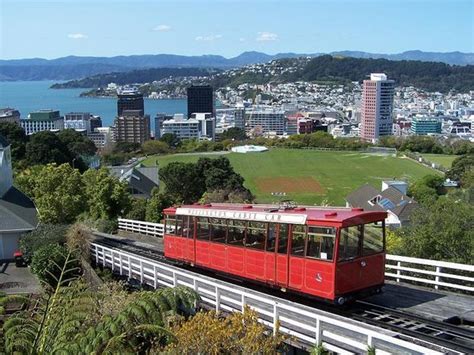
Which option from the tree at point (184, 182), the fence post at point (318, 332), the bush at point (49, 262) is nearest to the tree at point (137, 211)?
the bush at point (49, 262)

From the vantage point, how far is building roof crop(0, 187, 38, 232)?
102 feet

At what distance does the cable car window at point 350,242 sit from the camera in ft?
43.0

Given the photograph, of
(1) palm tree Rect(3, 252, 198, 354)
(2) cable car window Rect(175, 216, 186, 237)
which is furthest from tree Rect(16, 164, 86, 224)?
(1) palm tree Rect(3, 252, 198, 354)

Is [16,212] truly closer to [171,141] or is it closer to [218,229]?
[218,229]

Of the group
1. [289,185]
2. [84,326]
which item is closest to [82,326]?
[84,326]

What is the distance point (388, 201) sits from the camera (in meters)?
61.4

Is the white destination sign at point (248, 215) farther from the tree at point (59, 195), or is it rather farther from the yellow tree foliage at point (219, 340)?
the tree at point (59, 195)

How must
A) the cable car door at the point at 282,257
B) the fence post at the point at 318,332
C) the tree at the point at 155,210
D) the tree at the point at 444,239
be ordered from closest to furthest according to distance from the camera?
the fence post at the point at 318,332 → the cable car door at the point at 282,257 → the tree at the point at 444,239 → the tree at the point at 155,210

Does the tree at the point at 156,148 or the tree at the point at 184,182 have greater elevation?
the tree at the point at 184,182

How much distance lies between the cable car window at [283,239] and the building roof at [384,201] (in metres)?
43.3

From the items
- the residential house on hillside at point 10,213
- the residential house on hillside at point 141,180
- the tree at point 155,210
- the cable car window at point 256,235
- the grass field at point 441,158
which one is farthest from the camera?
the grass field at point 441,158

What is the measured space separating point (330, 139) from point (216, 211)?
12203 centimetres

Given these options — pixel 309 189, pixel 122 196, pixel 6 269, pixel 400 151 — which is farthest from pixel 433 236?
pixel 400 151

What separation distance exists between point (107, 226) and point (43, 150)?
38.8 metres
